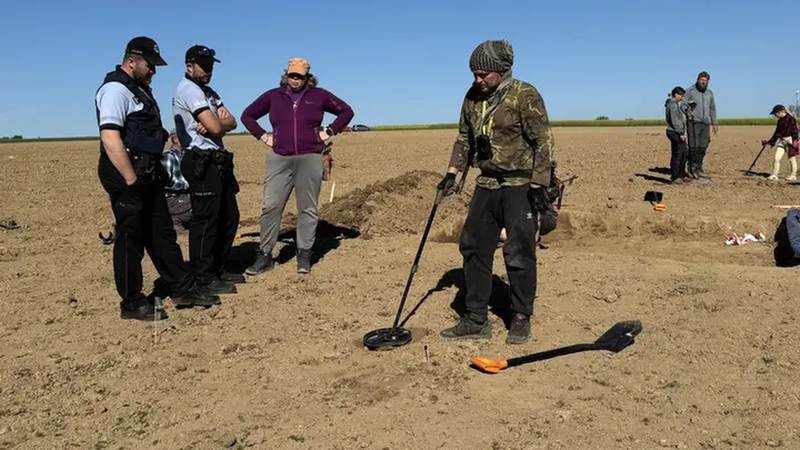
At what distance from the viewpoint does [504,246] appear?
509 cm

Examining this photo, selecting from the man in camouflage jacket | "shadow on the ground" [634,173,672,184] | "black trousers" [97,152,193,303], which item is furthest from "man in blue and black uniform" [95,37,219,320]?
"shadow on the ground" [634,173,672,184]

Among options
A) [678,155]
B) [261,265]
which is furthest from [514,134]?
[678,155]

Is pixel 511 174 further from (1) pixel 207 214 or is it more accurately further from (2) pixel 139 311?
(2) pixel 139 311

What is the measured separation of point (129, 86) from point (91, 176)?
14.3 meters

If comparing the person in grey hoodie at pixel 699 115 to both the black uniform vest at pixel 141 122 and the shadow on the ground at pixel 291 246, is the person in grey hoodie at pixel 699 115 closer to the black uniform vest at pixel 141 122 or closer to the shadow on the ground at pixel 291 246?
the shadow on the ground at pixel 291 246

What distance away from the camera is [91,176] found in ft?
60.0

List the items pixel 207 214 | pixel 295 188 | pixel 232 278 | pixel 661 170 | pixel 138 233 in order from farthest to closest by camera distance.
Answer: pixel 661 170
pixel 295 188
pixel 232 278
pixel 207 214
pixel 138 233

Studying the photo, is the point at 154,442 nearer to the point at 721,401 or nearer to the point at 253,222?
the point at 721,401

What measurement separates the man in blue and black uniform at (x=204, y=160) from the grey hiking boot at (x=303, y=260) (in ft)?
2.68

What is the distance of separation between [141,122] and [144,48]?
0.59 m

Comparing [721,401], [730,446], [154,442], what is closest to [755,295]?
[721,401]

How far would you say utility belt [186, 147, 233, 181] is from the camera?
6168mm

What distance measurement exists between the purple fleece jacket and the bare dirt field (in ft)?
4.54

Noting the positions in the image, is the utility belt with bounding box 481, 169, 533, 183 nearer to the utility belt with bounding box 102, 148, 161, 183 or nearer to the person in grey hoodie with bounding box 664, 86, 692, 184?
the utility belt with bounding box 102, 148, 161, 183
